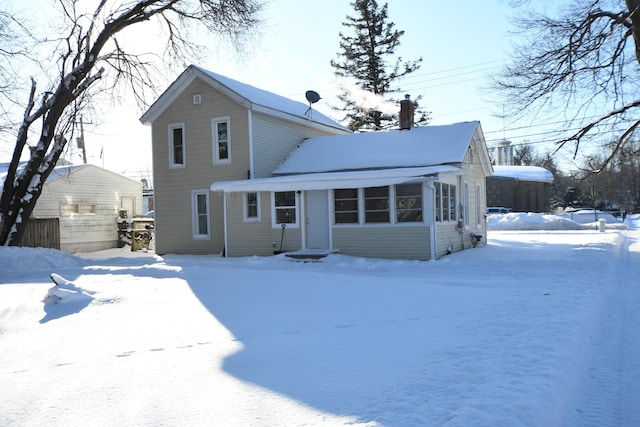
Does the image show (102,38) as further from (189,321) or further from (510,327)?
(510,327)

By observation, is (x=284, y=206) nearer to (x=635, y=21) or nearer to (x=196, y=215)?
(x=196, y=215)

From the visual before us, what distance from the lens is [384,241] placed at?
15516 millimetres

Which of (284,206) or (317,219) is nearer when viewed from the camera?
(317,219)

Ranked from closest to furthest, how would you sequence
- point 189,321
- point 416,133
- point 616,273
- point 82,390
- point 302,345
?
point 82,390
point 302,345
point 189,321
point 616,273
point 416,133

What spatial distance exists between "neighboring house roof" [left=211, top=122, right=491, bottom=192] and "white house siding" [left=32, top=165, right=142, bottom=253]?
336 inches

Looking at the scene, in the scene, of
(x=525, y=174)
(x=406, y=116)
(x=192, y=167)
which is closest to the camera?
(x=192, y=167)

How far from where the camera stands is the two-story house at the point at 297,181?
15.5m

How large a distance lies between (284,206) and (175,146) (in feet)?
19.1

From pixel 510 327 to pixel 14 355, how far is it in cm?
581

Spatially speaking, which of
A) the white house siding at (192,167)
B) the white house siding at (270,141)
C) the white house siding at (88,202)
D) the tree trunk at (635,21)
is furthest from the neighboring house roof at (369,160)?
the white house siding at (88,202)

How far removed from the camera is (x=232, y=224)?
701 inches

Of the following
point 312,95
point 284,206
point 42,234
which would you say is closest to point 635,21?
point 284,206

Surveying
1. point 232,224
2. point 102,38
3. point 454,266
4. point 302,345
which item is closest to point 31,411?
point 302,345

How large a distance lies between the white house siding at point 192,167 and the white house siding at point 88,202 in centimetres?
452
